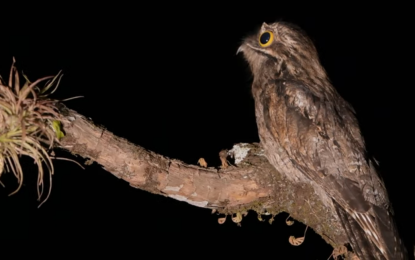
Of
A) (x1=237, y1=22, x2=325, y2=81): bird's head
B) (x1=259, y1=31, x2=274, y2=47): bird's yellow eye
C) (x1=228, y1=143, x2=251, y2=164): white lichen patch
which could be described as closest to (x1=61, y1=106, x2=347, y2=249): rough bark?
(x1=228, y1=143, x2=251, y2=164): white lichen patch

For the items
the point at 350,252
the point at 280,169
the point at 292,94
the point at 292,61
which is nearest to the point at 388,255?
the point at 350,252

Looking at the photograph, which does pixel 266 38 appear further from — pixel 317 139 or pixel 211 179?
pixel 211 179

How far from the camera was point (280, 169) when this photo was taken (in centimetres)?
257

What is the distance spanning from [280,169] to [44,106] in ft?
4.45

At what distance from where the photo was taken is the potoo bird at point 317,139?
2344 mm

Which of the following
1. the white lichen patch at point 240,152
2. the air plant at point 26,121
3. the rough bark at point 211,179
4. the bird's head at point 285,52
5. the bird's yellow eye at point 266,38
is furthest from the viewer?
the bird's yellow eye at point 266,38

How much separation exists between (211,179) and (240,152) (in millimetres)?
420

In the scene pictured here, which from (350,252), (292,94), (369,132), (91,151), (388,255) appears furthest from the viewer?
(369,132)

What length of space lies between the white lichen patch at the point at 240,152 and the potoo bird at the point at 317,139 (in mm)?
152

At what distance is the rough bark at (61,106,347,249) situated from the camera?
6.67ft

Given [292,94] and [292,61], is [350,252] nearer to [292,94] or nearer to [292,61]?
[292,94]

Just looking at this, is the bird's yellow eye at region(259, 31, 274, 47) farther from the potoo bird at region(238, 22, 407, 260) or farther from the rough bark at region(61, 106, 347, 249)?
the rough bark at region(61, 106, 347, 249)

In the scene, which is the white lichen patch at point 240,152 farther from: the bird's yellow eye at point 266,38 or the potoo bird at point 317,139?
the bird's yellow eye at point 266,38

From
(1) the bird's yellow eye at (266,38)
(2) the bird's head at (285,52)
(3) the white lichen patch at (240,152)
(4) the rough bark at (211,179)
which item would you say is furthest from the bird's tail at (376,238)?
(1) the bird's yellow eye at (266,38)
